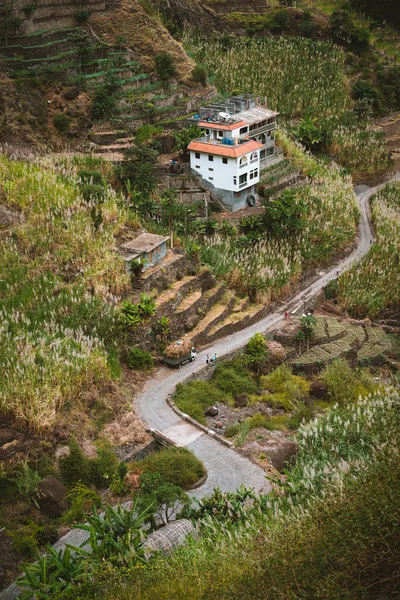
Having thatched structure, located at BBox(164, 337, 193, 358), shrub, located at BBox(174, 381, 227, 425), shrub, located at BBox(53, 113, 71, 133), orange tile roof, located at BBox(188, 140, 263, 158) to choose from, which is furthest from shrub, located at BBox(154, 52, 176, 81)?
shrub, located at BBox(174, 381, 227, 425)

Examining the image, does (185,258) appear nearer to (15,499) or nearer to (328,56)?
(15,499)

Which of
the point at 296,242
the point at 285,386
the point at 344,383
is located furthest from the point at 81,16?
the point at 344,383

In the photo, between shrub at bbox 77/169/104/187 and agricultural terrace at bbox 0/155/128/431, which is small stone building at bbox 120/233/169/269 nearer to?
agricultural terrace at bbox 0/155/128/431

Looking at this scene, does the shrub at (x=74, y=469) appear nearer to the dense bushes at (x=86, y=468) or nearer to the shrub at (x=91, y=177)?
the dense bushes at (x=86, y=468)

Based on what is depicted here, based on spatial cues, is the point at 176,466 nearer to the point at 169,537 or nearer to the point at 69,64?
the point at 169,537

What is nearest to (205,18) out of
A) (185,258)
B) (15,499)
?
(185,258)

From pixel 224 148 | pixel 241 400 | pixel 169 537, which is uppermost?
pixel 224 148
